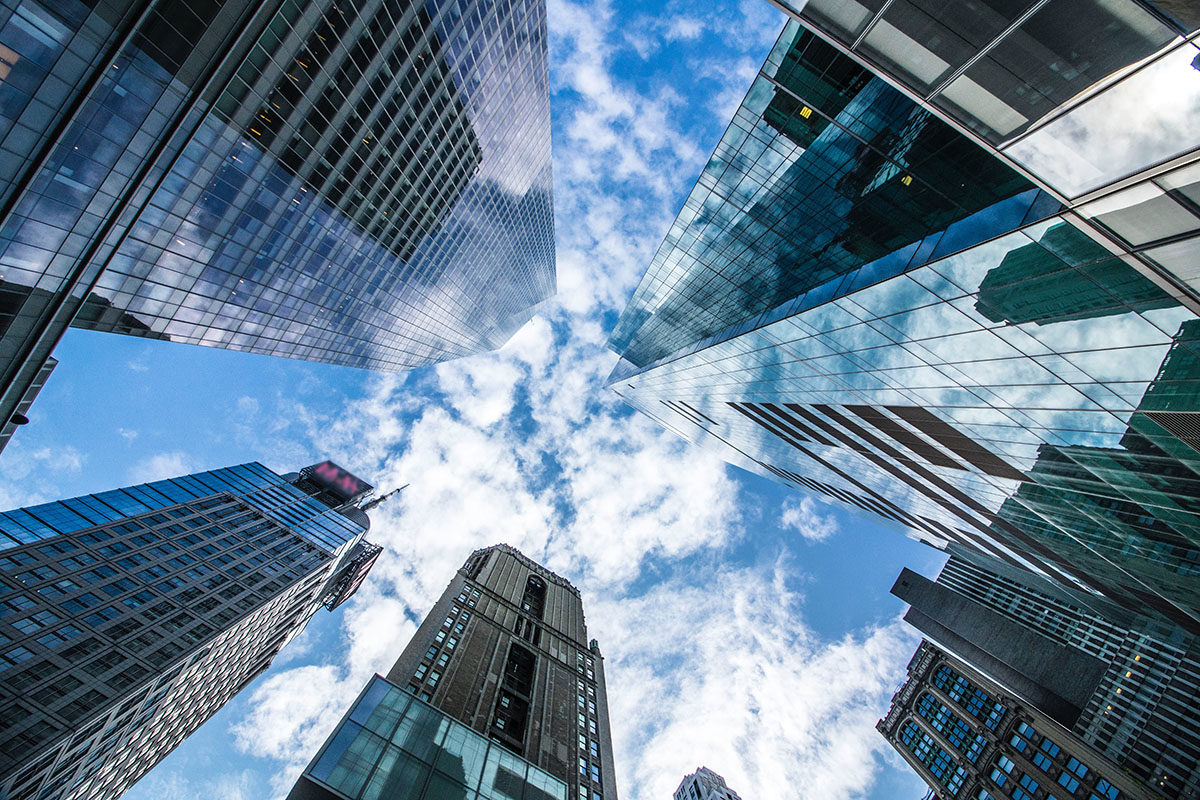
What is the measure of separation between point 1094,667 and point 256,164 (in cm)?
12670

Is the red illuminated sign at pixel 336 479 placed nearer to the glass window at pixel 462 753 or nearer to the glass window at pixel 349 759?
the glass window at pixel 462 753

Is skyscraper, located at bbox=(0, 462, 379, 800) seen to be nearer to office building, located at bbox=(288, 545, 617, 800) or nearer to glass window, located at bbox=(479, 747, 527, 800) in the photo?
office building, located at bbox=(288, 545, 617, 800)

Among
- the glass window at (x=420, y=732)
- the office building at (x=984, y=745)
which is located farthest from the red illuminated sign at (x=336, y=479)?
the office building at (x=984, y=745)

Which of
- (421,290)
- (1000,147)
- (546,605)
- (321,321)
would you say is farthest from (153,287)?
(546,605)

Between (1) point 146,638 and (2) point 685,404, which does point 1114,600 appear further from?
(1) point 146,638

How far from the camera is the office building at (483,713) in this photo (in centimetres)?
2972

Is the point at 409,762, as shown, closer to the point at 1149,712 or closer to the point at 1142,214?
the point at 1142,214

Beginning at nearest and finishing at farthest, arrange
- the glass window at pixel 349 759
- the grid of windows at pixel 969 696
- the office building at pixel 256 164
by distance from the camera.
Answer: the office building at pixel 256 164 < the glass window at pixel 349 759 < the grid of windows at pixel 969 696

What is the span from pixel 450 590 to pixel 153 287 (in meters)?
53.9

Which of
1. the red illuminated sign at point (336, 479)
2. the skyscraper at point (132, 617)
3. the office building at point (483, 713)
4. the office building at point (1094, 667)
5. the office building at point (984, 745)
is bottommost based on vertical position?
the red illuminated sign at point (336, 479)

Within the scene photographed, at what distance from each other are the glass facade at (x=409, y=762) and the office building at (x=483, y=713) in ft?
0.27

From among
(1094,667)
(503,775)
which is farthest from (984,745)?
(503,775)

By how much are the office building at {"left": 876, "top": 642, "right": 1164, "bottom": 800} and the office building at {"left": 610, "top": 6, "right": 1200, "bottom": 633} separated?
33.1m

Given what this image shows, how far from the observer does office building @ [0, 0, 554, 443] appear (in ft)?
72.8
